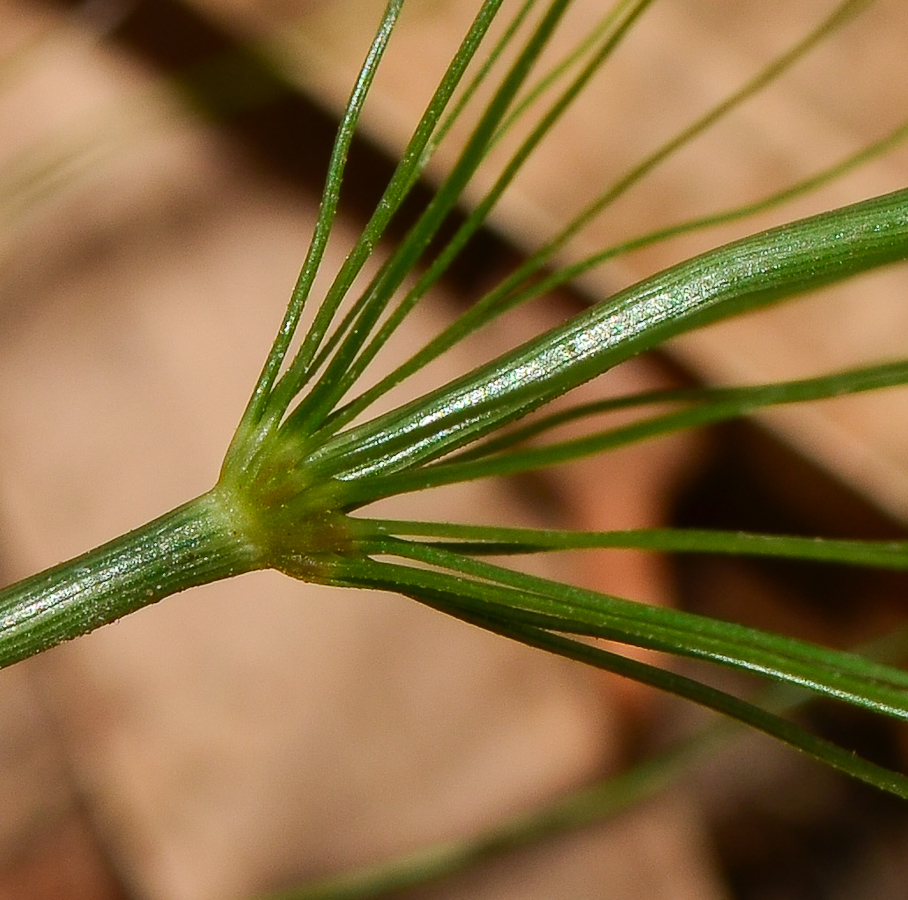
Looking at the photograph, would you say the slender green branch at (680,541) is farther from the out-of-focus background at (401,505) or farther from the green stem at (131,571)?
the out-of-focus background at (401,505)

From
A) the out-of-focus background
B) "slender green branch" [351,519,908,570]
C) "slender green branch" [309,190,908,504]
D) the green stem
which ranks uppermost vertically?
the out-of-focus background

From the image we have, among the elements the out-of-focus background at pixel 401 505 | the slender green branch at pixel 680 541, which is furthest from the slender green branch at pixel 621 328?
the out-of-focus background at pixel 401 505

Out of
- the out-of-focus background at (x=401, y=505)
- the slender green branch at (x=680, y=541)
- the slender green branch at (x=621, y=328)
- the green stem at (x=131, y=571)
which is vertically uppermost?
the out-of-focus background at (x=401, y=505)

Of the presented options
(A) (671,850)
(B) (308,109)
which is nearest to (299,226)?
(B) (308,109)

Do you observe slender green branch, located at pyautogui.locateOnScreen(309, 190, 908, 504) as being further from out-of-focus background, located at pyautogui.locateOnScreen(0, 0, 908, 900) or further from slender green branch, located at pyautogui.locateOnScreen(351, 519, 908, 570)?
out-of-focus background, located at pyautogui.locateOnScreen(0, 0, 908, 900)

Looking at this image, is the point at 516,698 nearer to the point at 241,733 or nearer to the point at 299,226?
the point at 241,733

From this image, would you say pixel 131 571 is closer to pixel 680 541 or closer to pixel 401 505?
pixel 680 541

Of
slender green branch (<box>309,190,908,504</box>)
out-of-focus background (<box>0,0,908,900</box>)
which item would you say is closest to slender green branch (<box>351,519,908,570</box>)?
slender green branch (<box>309,190,908,504</box>)
